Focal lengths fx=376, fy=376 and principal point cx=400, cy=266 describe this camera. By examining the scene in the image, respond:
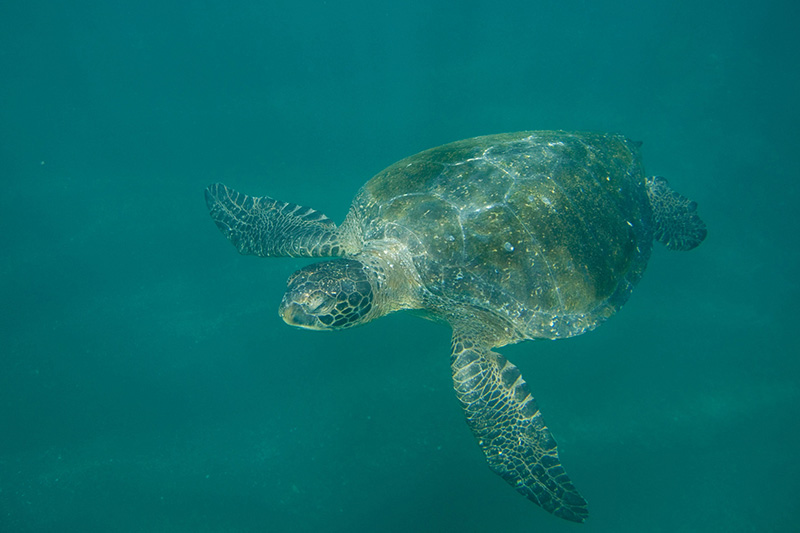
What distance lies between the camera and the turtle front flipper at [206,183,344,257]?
4.86 m

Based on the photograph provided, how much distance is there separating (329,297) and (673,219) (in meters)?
4.98

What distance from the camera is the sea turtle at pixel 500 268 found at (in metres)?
3.64

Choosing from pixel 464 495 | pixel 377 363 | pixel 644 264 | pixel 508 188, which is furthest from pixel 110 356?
pixel 644 264

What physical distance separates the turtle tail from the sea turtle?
111 centimetres

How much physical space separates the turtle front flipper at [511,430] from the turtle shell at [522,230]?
482 millimetres

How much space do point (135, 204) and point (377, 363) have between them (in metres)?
6.57

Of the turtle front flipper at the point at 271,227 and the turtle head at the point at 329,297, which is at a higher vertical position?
the turtle front flipper at the point at 271,227

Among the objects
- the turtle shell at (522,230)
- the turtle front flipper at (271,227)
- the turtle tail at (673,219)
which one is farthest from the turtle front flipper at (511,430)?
the turtle tail at (673,219)

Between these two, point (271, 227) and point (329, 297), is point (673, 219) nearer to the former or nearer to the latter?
point (329, 297)

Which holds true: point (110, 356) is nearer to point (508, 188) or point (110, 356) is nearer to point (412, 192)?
point (412, 192)

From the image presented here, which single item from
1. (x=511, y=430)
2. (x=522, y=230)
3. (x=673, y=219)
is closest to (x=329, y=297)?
(x=522, y=230)

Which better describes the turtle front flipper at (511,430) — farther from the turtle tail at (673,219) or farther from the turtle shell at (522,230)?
the turtle tail at (673,219)

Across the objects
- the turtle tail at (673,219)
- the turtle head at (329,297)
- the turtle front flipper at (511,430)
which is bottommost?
the turtle front flipper at (511,430)

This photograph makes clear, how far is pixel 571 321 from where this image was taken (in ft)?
12.6
